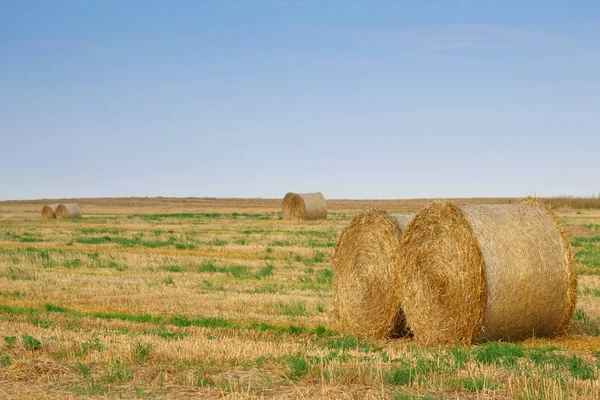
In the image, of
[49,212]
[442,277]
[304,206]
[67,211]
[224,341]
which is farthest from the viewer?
[49,212]

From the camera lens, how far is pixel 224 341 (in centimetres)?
1146

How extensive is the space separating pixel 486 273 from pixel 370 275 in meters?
2.68

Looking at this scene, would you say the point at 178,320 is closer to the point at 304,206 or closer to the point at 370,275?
the point at 370,275

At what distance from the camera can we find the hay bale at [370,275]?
561 inches

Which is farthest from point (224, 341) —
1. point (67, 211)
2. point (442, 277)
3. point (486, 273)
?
point (67, 211)

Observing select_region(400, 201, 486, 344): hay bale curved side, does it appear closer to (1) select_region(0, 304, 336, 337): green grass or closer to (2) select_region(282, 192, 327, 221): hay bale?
(1) select_region(0, 304, 336, 337): green grass

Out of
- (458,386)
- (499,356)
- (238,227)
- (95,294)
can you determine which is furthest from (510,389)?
(238,227)

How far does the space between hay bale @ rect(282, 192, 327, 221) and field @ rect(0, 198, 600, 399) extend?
16897mm

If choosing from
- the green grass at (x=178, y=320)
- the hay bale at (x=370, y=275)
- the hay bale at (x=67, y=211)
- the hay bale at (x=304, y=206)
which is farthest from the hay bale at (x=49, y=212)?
the hay bale at (x=370, y=275)

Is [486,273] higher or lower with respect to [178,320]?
higher

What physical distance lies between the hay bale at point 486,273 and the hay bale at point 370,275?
554 millimetres

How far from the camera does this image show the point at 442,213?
13516 millimetres

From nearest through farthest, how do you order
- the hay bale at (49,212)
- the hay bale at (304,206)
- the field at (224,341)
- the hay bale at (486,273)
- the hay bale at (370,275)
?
the field at (224,341) → the hay bale at (486,273) → the hay bale at (370,275) → the hay bale at (304,206) → the hay bale at (49,212)

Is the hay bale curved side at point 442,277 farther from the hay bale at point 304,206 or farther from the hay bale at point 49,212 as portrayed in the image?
the hay bale at point 49,212
